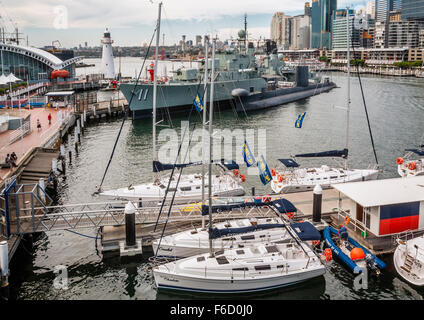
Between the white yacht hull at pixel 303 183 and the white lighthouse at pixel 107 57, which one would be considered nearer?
the white yacht hull at pixel 303 183

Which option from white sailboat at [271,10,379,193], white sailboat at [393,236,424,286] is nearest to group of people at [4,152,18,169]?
white sailboat at [271,10,379,193]

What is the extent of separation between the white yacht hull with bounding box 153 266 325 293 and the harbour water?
0.43 m

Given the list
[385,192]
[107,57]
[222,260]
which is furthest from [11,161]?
[107,57]

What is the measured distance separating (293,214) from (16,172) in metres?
17.5

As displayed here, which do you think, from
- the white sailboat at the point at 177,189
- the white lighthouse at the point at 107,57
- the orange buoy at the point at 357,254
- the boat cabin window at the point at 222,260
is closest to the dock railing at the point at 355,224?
the orange buoy at the point at 357,254

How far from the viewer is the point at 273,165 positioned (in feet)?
112

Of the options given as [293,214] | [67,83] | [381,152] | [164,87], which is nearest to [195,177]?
[293,214]

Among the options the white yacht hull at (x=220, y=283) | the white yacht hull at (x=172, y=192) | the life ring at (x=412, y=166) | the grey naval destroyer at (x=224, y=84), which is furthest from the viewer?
the grey naval destroyer at (x=224, y=84)

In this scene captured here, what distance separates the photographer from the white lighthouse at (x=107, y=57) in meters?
104

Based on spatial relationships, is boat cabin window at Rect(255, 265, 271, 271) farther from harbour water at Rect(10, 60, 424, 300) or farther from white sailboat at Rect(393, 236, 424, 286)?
white sailboat at Rect(393, 236, 424, 286)

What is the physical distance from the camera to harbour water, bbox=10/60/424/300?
640 inches

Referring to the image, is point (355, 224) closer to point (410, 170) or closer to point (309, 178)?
point (309, 178)

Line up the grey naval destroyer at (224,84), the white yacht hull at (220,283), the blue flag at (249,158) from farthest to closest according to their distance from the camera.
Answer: the grey naval destroyer at (224,84) → the blue flag at (249,158) → the white yacht hull at (220,283)

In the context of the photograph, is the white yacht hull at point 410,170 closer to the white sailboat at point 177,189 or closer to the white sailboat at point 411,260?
the white sailboat at point 411,260
